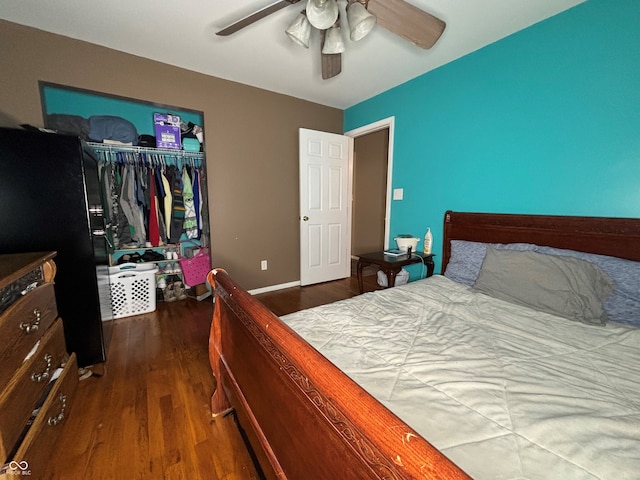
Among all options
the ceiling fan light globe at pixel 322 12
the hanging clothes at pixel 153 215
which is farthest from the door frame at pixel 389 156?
the hanging clothes at pixel 153 215

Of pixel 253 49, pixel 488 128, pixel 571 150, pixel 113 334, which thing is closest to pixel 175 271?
pixel 113 334

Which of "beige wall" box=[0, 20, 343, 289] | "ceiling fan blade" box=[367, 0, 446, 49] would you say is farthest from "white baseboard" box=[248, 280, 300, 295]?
"ceiling fan blade" box=[367, 0, 446, 49]

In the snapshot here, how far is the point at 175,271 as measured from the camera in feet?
9.80

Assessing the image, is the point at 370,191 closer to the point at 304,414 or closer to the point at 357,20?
the point at 357,20

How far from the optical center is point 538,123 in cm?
188

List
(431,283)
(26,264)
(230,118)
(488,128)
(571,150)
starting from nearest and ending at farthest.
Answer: (26,264), (571,150), (431,283), (488,128), (230,118)

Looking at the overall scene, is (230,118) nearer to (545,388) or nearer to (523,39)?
(523,39)

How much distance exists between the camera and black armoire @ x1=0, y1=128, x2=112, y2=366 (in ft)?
4.82

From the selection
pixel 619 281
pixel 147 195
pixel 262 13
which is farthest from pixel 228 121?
pixel 619 281

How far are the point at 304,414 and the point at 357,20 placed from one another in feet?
5.65

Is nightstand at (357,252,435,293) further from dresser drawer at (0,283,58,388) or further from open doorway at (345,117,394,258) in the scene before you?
dresser drawer at (0,283,58,388)

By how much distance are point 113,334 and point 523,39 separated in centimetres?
399

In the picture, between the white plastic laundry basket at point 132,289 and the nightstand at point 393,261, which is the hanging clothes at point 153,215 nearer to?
the white plastic laundry basket at point 132,289

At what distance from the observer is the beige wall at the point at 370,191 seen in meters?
4.61
